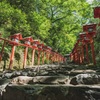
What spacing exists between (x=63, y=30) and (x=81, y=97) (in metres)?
31.1

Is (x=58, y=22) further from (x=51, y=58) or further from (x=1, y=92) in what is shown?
(x=1, y=92)

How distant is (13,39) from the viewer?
7.84m

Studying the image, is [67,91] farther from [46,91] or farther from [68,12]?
[68,12]

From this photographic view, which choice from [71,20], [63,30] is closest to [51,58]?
[63,30]

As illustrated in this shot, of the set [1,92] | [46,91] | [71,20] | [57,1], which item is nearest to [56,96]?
[46,91]

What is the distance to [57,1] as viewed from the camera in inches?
1227

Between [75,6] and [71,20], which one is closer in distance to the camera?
[75,6]

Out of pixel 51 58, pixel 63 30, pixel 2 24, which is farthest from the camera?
pixel 63 30

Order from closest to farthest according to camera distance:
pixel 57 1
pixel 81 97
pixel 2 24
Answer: pixel 81 97 < pixel 2 24 < pixel 57 1

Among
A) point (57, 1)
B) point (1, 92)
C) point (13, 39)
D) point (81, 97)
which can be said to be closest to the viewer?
point (81, 97)

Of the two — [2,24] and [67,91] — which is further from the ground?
[2,24]

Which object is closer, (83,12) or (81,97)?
(81,97)

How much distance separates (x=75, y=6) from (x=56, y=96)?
30.7 m

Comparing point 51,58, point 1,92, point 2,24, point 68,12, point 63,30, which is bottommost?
point 1,92
